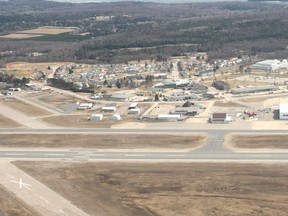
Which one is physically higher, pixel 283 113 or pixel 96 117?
pixel 283 113

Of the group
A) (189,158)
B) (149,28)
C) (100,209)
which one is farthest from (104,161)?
(149,28)

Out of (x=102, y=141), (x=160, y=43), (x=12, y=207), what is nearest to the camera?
(x=12, y=207)

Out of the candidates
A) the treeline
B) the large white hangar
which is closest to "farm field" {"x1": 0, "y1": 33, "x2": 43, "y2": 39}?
the treeline

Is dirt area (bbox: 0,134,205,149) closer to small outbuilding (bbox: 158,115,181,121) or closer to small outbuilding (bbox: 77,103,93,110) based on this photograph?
small outbuilding (bbox: 158,115,181,121)

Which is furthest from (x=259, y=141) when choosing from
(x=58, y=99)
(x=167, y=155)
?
(x=58, y=99)

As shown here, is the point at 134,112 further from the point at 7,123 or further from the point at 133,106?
the point at 7,123

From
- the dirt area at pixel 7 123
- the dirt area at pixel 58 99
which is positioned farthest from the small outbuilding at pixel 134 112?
the dirt area at pixel 7 123
